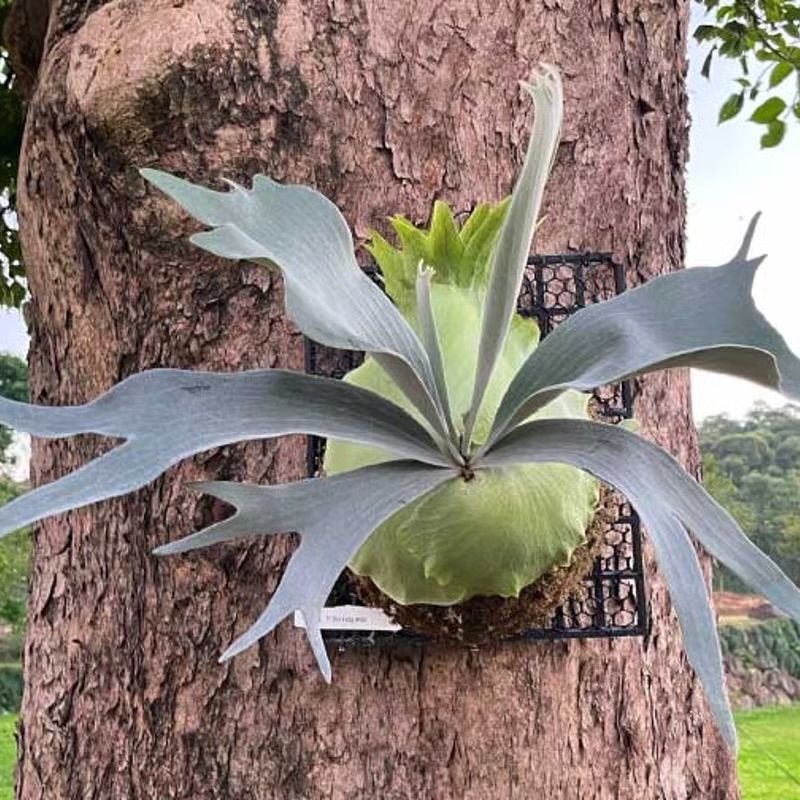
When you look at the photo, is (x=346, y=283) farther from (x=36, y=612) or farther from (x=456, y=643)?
(x=36, y=612)

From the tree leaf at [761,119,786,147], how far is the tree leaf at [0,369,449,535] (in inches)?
62.7

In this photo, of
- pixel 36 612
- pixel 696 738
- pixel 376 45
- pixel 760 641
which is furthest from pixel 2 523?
pixel 760 641

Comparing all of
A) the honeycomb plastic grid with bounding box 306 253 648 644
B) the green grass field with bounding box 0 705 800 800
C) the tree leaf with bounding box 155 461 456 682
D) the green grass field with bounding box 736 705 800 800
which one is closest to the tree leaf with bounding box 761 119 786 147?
the honeycomb plastic grid with bounding box 306 253 648 644

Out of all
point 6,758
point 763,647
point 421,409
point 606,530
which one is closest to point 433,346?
point 421,409

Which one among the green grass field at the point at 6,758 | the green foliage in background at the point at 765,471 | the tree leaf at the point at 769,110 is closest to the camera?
the tree leaf at the point at 769,110

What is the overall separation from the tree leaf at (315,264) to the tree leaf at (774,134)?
154 centimetres

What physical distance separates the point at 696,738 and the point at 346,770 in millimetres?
362

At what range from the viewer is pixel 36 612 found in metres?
1.09

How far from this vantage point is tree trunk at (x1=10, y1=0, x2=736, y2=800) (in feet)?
3.04

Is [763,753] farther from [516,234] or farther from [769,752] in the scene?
[516,234]

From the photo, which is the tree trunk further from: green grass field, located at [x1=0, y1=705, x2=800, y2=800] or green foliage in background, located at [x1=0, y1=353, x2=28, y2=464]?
green foliage in background, located at [x1=0, y1=353, x2=28, y2=464]

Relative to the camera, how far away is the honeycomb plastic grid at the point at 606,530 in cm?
92

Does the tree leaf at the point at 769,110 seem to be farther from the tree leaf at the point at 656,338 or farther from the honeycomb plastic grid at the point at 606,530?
the tree leaf at the point at 656,338

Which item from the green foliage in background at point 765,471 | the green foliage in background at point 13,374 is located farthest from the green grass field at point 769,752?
the green foliage in background at point 13,374
